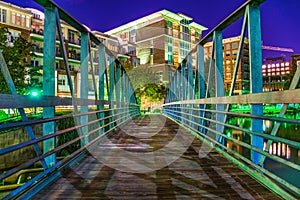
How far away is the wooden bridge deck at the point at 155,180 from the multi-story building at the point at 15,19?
83.6 ft

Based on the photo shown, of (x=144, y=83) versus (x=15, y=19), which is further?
(x=144, y=83)

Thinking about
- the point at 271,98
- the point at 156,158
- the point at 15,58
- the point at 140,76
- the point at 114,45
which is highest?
the point at 114,45

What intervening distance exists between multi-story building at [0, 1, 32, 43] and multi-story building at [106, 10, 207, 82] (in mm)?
28074

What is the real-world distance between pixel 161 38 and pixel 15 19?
32429 millimetres

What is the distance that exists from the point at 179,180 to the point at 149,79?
110 ft

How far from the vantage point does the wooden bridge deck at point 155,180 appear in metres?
2.47

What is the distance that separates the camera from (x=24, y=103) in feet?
7.21

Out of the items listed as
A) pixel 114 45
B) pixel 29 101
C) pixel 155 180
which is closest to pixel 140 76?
pixel 114 45

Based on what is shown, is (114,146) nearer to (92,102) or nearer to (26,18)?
(92,102)

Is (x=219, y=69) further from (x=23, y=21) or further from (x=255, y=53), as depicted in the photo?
(x=23, y=21)

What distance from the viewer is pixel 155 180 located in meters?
2.91

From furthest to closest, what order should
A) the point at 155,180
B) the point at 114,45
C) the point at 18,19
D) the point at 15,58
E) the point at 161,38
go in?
the point at 161,38, the point at 114,45, the point at 18,19, the point at 15,58, the point at 155,180

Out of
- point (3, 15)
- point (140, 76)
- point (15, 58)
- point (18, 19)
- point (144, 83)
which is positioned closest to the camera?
point (15, 58)

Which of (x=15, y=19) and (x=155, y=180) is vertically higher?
(x=15, y=19)
